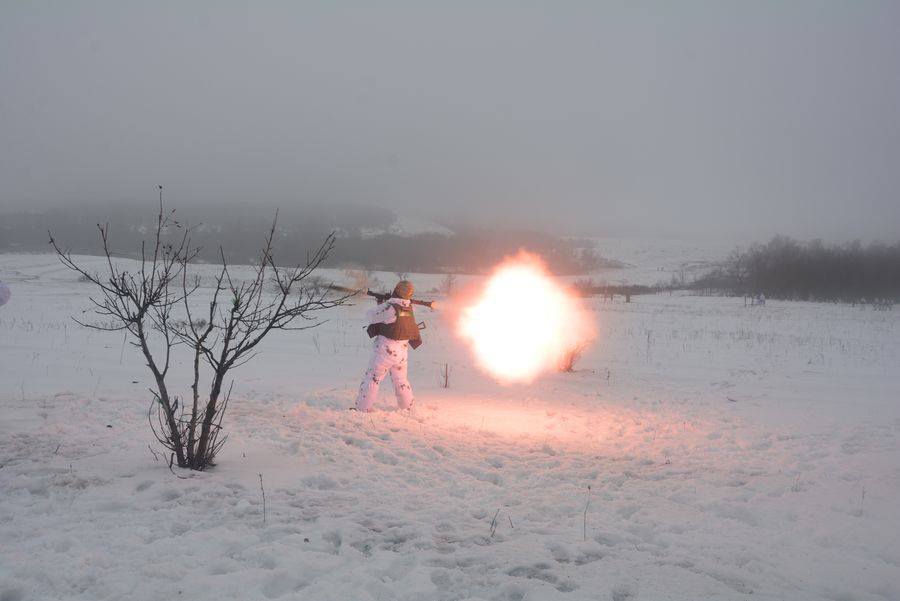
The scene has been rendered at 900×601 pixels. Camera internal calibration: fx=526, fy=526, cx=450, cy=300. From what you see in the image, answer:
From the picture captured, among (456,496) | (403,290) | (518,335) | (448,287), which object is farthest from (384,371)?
(448,287)

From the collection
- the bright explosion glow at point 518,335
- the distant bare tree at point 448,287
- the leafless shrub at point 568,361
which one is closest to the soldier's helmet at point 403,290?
the bright explosion glow at point 518,335

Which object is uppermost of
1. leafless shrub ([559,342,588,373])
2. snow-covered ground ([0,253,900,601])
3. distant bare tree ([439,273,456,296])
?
distant bare tree ([439,273,456,296])

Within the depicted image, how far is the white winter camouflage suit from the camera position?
7.87 m

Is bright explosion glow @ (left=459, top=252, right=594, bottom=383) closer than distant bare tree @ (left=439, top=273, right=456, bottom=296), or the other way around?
bright explosion glow @ (left=459, top=252, right=594, bottom=383)

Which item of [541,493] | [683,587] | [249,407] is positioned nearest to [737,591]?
[683,587]

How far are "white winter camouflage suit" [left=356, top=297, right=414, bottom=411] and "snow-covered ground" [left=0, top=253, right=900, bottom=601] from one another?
1.10 feet

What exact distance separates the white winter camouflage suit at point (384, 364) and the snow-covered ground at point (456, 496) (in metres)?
0.34

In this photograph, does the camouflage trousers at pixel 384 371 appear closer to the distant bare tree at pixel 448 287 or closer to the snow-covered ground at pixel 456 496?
the snow-covered ground at pixel 456 496

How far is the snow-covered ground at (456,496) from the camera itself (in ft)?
10.7

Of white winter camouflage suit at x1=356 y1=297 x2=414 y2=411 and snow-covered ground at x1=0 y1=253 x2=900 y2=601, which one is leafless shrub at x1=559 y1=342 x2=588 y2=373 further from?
white winter camouflage suit at x1=356 y1=297 x2=414 y2=411

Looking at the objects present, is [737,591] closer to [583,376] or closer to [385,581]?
[385,581]

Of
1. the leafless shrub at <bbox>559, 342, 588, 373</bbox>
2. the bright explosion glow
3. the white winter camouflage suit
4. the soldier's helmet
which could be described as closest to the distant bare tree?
the bright explosion glow

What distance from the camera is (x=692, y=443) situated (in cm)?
698

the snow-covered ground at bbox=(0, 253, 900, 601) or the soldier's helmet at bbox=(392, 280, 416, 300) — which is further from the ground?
the soldier's helmet at bbox=(392, 280, 416, 300)
